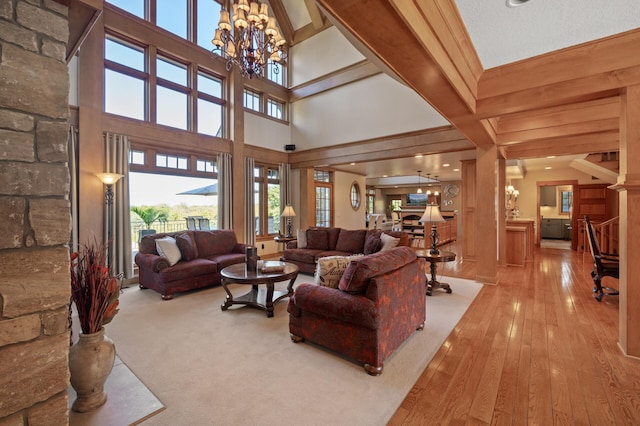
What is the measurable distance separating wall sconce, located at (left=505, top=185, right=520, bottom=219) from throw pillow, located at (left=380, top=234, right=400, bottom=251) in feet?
15.4

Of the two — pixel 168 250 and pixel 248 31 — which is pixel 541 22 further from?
pixel 168 250

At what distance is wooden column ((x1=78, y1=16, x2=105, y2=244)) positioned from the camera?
4.51 metres

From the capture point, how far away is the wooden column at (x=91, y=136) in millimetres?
4508

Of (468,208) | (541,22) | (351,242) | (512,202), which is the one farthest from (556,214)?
(541,22)

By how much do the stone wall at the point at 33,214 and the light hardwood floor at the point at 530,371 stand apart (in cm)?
184

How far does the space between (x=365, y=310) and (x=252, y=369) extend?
3.44 feet

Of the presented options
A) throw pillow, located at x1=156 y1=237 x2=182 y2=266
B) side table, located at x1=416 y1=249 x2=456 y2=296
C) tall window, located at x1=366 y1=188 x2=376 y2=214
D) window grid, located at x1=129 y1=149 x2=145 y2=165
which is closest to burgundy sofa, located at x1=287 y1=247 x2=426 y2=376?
side table, located at x1=416 y1=249 x2=456 y2=296

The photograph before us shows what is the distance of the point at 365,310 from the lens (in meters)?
2.26

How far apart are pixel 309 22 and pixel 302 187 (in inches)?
178

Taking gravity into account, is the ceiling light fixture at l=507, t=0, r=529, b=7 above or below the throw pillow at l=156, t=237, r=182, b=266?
above

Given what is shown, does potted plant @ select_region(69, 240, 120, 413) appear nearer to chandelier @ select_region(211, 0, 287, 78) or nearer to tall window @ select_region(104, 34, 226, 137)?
chandelier @ select_region(211, 0, 287, 78)

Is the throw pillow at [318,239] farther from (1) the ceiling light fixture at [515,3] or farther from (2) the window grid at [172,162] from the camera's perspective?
(1) the ceiling light fixture at [515,3]

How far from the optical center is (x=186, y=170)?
610cm

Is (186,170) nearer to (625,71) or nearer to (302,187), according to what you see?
(302,187)
